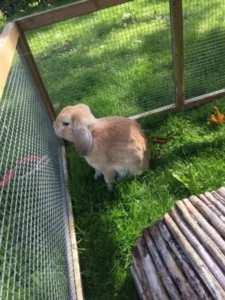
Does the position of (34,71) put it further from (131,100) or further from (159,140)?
(159,140)

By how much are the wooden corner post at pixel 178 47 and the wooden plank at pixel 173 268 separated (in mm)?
1890

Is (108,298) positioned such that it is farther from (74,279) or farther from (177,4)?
(177,4)

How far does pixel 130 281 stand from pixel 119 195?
0.79 metres

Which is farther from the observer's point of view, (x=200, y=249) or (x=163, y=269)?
(x=163, y=269)

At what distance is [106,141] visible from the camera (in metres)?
2.89

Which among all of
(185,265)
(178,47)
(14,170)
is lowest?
(185,265)

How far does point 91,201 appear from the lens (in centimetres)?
310

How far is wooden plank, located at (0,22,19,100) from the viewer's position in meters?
→ 1.81

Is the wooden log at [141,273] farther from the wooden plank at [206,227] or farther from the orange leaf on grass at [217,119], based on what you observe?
the orange leaf on grass at [217,119]

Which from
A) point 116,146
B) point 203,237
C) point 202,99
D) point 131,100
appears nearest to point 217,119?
point 202,99

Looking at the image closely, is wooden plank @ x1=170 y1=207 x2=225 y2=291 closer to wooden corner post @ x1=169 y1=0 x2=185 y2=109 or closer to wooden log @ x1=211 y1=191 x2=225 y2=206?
wooden log @ x1=211 y1=191 x2=225 y2=206

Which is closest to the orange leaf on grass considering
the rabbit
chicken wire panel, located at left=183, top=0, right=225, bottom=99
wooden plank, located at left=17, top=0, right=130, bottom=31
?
chicken wire panel, located at left=183, top=0, right=225, bottom=99

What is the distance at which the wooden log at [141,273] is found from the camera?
2.11m

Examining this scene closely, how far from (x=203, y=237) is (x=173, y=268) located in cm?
25
